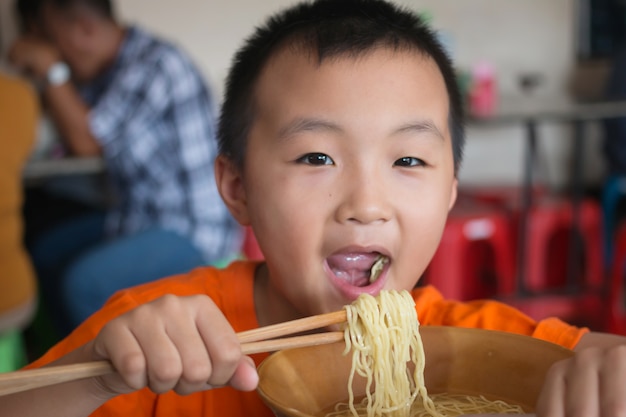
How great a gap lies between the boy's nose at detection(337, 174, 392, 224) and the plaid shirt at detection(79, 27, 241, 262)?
232cm

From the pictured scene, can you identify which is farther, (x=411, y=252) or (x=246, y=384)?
(x=411, y=252)

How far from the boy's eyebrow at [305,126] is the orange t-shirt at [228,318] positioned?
0.34m

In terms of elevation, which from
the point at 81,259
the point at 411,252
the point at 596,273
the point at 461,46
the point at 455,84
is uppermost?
the point at 461,46

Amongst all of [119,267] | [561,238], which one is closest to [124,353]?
[119,267]

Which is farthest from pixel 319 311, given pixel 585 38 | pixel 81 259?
pixel 585 38

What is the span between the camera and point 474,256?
461cm

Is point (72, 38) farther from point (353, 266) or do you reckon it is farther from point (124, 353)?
point (124, 353)

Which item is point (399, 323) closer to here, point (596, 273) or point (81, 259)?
point (81, 259)

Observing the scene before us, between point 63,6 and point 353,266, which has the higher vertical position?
point 63,6

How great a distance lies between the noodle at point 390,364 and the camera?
41.8 inches

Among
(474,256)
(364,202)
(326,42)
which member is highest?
(326,42)

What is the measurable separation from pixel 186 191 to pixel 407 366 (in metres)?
2.49

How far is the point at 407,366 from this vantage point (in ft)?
3.76

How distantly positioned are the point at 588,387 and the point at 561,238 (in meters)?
4.11
